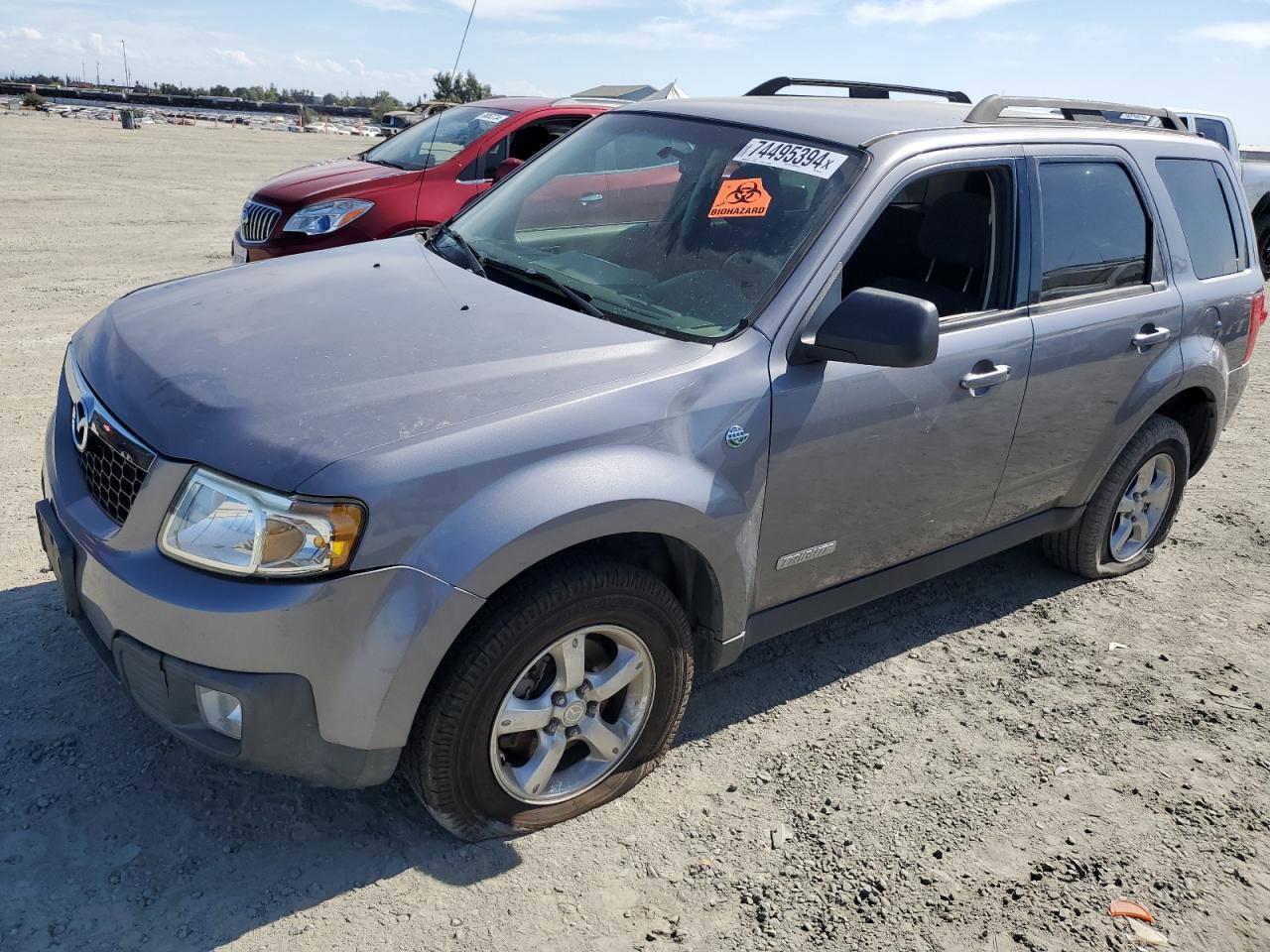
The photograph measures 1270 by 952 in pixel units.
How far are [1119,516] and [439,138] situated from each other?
20.4ft

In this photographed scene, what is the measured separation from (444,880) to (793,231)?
2081 mm

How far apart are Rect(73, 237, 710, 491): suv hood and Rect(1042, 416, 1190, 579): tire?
2.49 m

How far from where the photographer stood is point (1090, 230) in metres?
3.93

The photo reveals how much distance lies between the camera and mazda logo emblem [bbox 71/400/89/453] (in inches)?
111

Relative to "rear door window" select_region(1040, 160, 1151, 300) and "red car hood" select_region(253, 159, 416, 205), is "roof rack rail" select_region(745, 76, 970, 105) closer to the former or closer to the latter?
"rear door window" select_region(1040, 160, 1151, 300)

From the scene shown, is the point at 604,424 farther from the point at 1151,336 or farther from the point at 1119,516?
the point at 1119,516

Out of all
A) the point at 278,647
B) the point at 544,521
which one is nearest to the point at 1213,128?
the point at 544,521

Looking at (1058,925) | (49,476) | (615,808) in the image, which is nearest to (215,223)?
(49,476)

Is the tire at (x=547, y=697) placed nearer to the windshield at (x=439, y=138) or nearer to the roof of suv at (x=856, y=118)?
the roof of suv at (x=856, y=118)

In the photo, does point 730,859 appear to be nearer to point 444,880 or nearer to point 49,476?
point 444,880

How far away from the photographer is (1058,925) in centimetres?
279

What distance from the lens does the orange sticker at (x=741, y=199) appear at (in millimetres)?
3281

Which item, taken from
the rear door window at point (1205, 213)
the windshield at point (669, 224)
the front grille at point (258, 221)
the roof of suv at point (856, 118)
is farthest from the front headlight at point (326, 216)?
the rear door window at point (1205, 213)

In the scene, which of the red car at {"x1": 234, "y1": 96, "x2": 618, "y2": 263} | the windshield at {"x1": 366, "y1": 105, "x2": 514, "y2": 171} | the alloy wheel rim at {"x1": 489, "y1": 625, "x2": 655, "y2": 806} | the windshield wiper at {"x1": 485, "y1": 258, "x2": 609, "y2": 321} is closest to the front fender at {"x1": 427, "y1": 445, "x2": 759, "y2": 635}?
the alloy wheel rim at {"x1": 489, "y1": 625, "x2": 655, "y2": 806}
